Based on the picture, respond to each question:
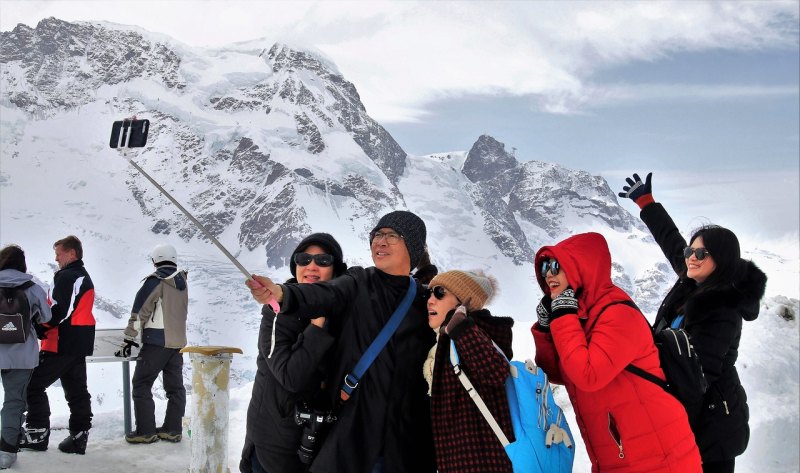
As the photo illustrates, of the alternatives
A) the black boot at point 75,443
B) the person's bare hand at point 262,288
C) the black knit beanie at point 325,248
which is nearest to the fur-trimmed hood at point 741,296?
the black knit beanie at point 325,248

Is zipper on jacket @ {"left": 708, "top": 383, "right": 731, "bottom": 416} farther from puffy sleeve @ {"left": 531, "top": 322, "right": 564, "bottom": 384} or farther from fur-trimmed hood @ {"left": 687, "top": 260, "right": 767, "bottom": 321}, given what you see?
puffy sleeve @ {"left": 531, "top": 322, "right": 564, "bottom": 384}

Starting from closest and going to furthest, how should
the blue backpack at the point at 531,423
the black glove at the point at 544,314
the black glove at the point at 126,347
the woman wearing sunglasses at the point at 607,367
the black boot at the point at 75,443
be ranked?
the blue backpack at the point at 531,423 < the woman wearing sunglasses at the point at 607,367 < the black glove at the point at 544,314 < the black boot at the point at 75,443 < the black glove at the point at 126,347

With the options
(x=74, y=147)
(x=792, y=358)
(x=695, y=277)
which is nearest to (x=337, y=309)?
(x=695, y=277)

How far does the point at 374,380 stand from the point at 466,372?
37 cm

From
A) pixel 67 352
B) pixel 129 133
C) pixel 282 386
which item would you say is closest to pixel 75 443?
pixel 67 352

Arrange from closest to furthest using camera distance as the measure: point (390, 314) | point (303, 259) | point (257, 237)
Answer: point (390, 314) → point (303, 259) → point (257, 237)

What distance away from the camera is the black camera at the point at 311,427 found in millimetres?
2812

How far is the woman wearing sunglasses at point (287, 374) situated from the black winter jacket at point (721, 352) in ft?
5.54

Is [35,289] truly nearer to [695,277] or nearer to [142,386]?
[142,386]

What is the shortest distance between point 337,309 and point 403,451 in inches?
24.5

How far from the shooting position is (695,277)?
3.45 metres

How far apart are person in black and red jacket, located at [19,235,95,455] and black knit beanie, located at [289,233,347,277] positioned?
12.5ft

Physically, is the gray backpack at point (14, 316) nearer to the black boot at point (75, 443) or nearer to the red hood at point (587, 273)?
the black boot at point (75, 443)

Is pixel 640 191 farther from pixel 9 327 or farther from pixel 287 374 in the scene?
pixel 9 327
